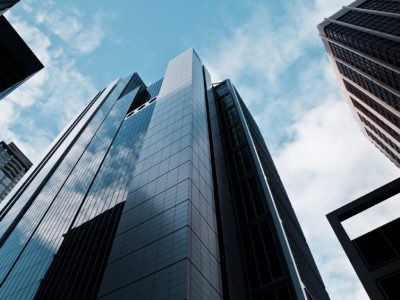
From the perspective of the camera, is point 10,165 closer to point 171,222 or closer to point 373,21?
point 171,222

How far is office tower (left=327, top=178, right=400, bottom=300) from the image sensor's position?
1306 centimetres

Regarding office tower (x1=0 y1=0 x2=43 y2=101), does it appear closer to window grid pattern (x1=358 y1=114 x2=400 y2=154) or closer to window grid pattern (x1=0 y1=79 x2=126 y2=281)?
window grid pattern (x1=0 y1=79 x2=126 y2=281)

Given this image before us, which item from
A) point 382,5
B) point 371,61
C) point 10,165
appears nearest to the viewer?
point 371,61

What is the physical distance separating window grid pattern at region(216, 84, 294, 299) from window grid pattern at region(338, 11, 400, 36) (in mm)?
39454

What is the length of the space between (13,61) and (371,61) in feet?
221

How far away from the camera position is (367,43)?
70.5m

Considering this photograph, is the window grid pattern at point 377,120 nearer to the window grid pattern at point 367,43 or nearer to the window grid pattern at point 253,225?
the window grid pattern at point 367,43

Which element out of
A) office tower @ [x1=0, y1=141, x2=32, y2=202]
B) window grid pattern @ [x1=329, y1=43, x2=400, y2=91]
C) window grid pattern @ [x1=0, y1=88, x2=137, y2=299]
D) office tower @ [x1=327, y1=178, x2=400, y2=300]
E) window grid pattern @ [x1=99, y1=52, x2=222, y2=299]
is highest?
office tower @ [x1=0, y1=141, x2=32, y2=202]

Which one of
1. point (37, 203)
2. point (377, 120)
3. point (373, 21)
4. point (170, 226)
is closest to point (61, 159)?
point (37, 203)

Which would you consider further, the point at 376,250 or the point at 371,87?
the point at 371,87

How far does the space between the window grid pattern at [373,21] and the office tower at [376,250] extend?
2436 inches

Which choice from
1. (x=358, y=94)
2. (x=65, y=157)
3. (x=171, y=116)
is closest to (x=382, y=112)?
(x=358, y=94)

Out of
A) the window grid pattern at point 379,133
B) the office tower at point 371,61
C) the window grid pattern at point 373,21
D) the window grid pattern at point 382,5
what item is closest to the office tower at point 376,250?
the office tower at point 371,61

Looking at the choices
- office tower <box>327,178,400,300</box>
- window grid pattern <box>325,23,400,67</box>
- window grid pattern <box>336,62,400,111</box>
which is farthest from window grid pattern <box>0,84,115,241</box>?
window grid pattern <box>336,62,400,111</box>
